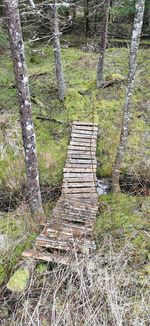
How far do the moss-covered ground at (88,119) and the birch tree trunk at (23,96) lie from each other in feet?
2.50

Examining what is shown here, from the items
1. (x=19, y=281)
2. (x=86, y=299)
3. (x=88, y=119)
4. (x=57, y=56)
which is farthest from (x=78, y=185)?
(x=57, y=56)

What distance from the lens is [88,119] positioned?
11.3m

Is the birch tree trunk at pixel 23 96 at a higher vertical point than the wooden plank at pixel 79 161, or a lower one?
higher

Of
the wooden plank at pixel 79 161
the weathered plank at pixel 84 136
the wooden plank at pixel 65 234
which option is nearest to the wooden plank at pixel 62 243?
the wooden plank at pixel 65 234

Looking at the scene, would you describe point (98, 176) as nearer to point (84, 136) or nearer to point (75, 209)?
point (84, 136)

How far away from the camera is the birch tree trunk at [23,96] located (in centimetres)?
542

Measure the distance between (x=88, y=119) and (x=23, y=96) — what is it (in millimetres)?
5488

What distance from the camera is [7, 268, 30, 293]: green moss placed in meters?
5.48

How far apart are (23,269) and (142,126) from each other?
697 cm

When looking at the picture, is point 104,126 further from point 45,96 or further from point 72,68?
point 72,68

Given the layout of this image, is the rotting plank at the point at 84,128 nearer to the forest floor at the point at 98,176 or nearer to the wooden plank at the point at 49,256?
the forest floor at the point at 98,176

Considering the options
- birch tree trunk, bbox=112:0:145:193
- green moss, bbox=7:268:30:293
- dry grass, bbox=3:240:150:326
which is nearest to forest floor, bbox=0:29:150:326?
dry grass, bbox=3:240:150:326

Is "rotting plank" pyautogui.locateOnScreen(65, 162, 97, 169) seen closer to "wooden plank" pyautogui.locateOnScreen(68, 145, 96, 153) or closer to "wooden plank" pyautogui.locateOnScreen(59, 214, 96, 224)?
"wooden plank" pyautogui.locateOnScreen(68, 145, 96, 153)

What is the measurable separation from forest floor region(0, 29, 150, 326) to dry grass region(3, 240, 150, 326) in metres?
0.02
